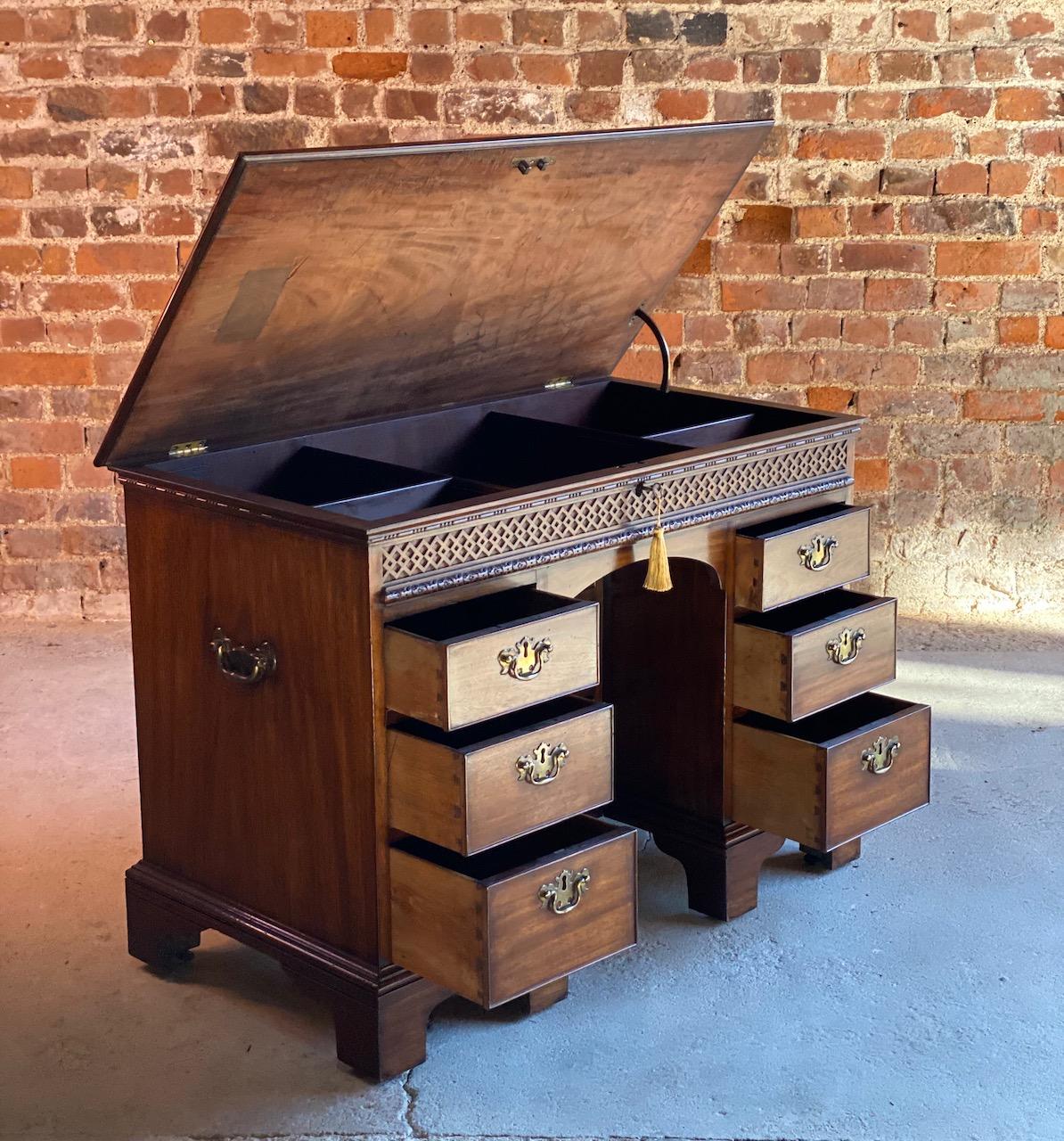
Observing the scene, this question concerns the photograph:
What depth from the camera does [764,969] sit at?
9.12ft

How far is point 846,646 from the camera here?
286 centimetres

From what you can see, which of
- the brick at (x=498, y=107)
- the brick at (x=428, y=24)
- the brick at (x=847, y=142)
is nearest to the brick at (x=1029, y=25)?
the brick at (x=847, y=142)

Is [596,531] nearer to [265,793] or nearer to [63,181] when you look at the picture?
[265,793]

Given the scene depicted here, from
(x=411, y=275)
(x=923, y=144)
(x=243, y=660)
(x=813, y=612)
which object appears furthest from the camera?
(x=923, y=144)

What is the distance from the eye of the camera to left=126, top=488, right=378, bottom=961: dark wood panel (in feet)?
7.82

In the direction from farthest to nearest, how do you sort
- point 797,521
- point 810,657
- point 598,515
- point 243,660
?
1. point 797,521
2. point 810,657
3. point 598,515
4. point 243,660

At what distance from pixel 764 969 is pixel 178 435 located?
1307 millimetres

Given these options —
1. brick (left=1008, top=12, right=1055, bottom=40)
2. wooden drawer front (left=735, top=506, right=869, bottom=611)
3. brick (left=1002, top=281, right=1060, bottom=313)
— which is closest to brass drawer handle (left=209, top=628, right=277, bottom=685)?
wooden drawer front (left=735, top=506, right=869, bottom=611)

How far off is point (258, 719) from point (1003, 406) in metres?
2.70

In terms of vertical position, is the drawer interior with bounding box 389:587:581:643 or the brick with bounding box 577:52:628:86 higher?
the brick with bounding box 577:52:628:86

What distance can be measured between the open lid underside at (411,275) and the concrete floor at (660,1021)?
895mm

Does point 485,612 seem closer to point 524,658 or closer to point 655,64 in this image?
point 524,658

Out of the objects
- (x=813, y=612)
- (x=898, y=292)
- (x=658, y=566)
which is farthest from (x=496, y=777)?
(x=898, y=292)

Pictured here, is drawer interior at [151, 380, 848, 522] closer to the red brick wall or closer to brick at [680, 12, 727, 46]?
the red brick wall
